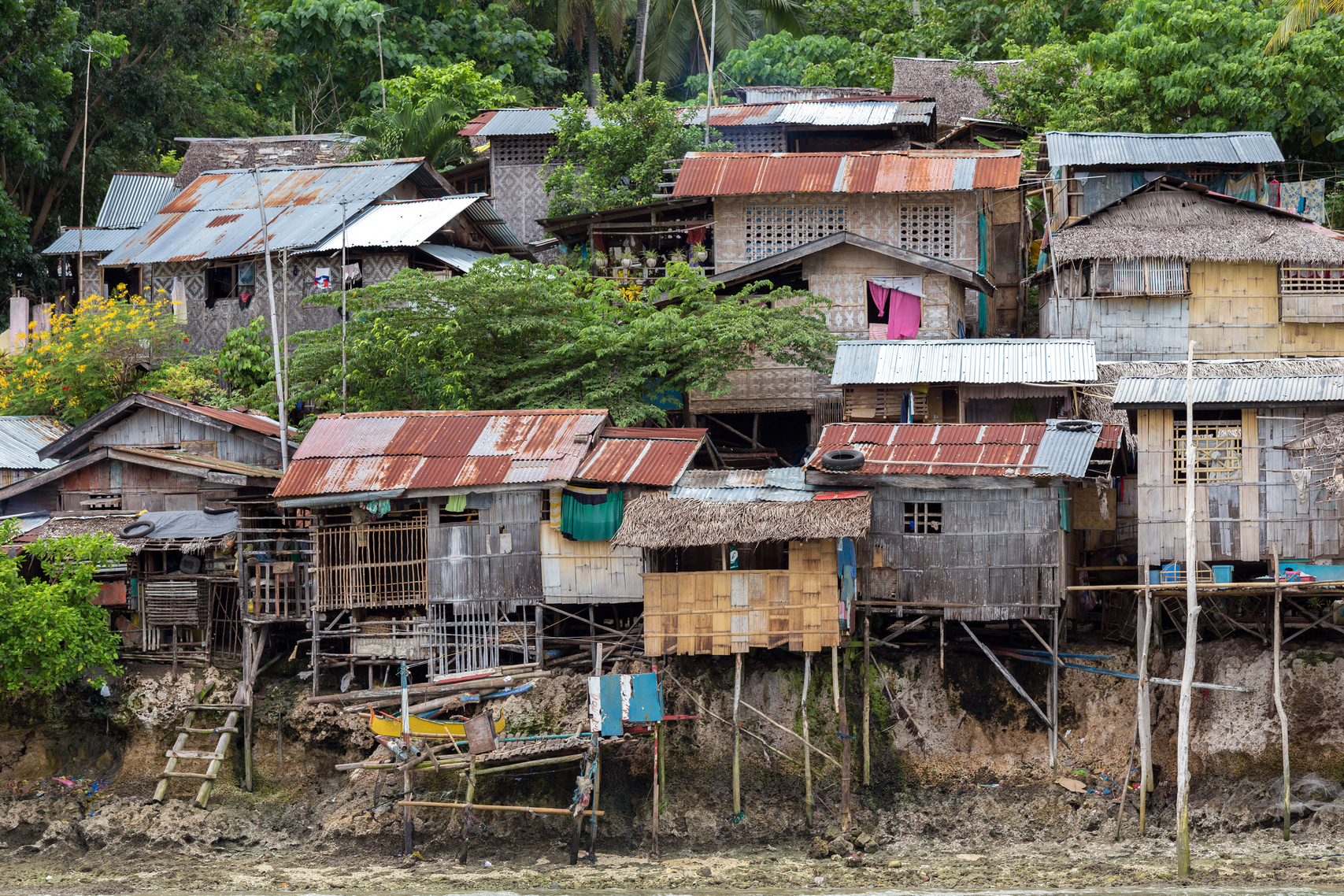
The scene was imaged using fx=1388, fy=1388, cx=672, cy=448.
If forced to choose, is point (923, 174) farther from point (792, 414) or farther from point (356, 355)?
point (356, 355)

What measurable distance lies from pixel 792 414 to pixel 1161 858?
11.4m

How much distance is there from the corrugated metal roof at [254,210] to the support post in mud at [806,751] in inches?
640

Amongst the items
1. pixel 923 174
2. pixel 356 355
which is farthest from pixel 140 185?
pixel 923 174

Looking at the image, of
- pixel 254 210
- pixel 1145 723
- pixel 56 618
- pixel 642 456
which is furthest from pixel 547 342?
pixel 1145 723

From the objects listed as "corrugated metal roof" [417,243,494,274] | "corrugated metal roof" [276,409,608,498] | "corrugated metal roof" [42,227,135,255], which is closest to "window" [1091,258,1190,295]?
"corrugated metal roof" [276,409,608,498]

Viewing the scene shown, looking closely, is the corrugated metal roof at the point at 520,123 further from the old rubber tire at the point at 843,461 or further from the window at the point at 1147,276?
the old rubber tire at the point at 843,461

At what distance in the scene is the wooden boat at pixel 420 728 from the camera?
71.9 ft

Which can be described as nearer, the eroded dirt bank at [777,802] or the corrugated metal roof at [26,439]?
the eroded dirt bank at [777,802]

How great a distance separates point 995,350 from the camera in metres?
24.8

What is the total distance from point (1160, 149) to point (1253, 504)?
36.2ft

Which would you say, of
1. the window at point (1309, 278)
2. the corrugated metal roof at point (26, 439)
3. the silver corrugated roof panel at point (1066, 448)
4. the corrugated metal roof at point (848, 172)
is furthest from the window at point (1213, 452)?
→ the corrugated metal roof at point (26, 439)

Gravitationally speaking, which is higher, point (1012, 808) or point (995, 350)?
point (995, 350)

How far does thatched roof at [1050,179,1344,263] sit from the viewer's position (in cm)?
2655

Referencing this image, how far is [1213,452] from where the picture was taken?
21.7 metres
